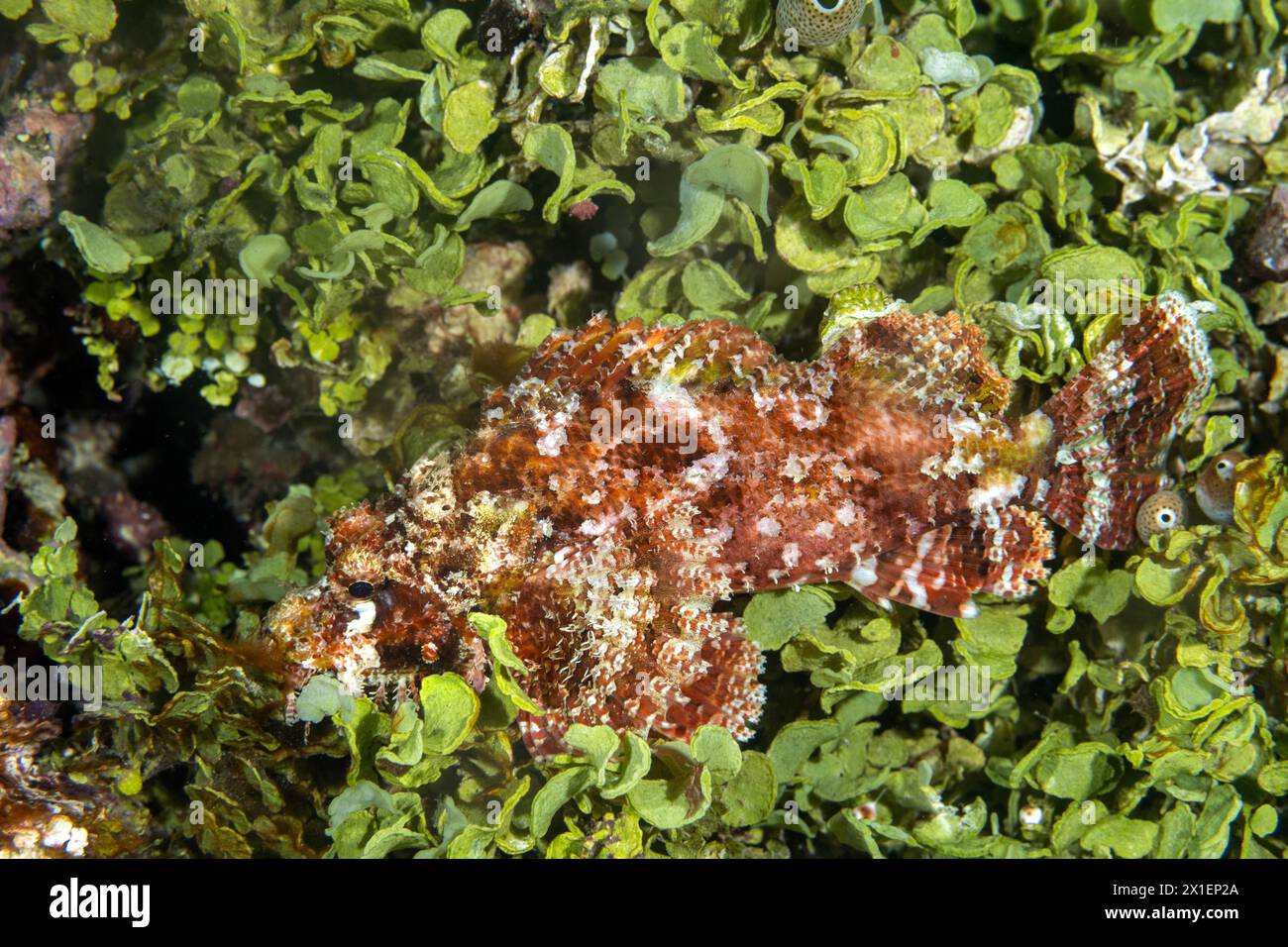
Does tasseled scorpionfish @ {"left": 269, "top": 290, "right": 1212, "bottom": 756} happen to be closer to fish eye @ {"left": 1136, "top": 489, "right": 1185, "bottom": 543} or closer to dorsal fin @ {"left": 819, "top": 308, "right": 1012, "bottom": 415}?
dorsal fin @ {"left": 819, "top": 308, "right": 1012, "bottom": 415}

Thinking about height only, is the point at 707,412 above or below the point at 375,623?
above

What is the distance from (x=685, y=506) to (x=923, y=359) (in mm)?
1367

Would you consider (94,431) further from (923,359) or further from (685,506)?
(923,359)

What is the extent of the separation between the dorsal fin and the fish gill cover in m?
0.02

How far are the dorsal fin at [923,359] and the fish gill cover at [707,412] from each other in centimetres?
2

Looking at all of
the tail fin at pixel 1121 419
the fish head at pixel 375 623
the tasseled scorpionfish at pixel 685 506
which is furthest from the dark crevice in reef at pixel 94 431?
the tail fin at pixel 1121 419

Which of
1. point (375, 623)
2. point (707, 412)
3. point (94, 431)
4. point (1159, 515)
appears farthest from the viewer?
point (94, 431)

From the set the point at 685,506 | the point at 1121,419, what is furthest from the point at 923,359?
the point at 685,506

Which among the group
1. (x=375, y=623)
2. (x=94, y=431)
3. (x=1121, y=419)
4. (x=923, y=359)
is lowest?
(x=375, y=623)

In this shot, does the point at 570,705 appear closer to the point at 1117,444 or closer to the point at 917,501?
the point at 917,501

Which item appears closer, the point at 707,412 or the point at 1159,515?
the point at 707,412

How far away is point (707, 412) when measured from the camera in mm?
3830

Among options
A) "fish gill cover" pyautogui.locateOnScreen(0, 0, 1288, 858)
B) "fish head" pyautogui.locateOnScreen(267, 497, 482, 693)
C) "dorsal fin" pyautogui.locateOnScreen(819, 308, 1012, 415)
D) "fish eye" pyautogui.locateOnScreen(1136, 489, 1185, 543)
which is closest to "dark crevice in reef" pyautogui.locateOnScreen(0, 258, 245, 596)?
"fish gill cover" pyautogui.locateOnScreen(0, 0, 1288, 858)

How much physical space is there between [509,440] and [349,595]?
101cm
